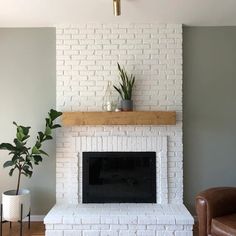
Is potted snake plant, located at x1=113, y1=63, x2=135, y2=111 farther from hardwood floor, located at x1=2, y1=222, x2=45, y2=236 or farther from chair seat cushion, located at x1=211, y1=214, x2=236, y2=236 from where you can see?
hardwood floor, located at x1=2, y1=222, x2=45, y2=236

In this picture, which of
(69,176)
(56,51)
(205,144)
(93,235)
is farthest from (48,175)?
(205,144)

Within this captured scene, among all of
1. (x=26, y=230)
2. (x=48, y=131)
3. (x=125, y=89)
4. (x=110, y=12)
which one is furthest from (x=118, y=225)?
(x=110, y=12)

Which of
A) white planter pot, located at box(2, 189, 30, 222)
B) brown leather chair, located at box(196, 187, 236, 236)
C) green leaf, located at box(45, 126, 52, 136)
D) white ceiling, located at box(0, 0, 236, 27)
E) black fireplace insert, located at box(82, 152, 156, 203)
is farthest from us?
black fireplace insert, located at box(82, 152, 156, 203)

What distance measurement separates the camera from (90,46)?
3.46 m

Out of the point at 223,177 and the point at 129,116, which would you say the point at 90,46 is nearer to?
the point at 129,116

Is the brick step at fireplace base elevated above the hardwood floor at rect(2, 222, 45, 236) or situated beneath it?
elevated above

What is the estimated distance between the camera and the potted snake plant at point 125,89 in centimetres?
333

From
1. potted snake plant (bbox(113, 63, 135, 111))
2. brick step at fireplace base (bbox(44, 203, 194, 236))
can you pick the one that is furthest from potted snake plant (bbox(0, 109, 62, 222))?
potted snake plant (bbox(113, 63, 135, 111))

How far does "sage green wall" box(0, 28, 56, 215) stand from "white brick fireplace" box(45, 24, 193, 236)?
0.53 ft

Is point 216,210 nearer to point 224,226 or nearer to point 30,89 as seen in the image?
point 224,226

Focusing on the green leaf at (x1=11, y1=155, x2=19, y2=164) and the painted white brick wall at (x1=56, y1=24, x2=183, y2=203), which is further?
the painted white brick wall at (x1=56, y1=24, x2=183, y2=203)

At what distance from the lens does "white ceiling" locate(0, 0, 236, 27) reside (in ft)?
9.34

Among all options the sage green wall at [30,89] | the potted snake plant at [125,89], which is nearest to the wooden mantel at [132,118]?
the potted snake plant at [125,89]

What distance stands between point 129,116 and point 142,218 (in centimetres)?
112
